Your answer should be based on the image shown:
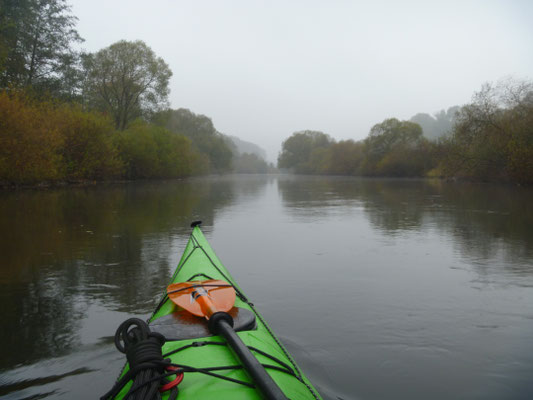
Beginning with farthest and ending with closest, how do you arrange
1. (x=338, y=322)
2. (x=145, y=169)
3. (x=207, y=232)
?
(x=145, y=169), (x=207, y=232), (x=338, y=322)

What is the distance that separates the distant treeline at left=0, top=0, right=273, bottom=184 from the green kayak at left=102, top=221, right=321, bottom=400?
713 inches

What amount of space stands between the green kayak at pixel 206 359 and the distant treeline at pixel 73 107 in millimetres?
A: 18120

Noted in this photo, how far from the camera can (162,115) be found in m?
36.4

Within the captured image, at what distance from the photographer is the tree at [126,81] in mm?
32875

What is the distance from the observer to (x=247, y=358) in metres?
1.69

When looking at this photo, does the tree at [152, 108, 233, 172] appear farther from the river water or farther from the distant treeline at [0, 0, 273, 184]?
the river water

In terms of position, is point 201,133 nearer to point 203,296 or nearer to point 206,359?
point 203,296

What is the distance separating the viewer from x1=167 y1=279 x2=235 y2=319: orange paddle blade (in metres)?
2.41

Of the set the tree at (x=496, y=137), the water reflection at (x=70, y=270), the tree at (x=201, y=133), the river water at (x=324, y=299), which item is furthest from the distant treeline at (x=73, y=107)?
the tree at (x=496, y=137)

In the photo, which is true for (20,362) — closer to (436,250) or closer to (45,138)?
(436,250)

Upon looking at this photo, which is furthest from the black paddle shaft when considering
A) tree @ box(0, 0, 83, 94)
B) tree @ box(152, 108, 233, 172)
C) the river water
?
tree @ box(152, 108, 233, 172)

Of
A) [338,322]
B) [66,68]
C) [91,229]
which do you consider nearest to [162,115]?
[66,68]

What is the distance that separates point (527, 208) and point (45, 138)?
824 inches

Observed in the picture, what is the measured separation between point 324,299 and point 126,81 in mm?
34022
